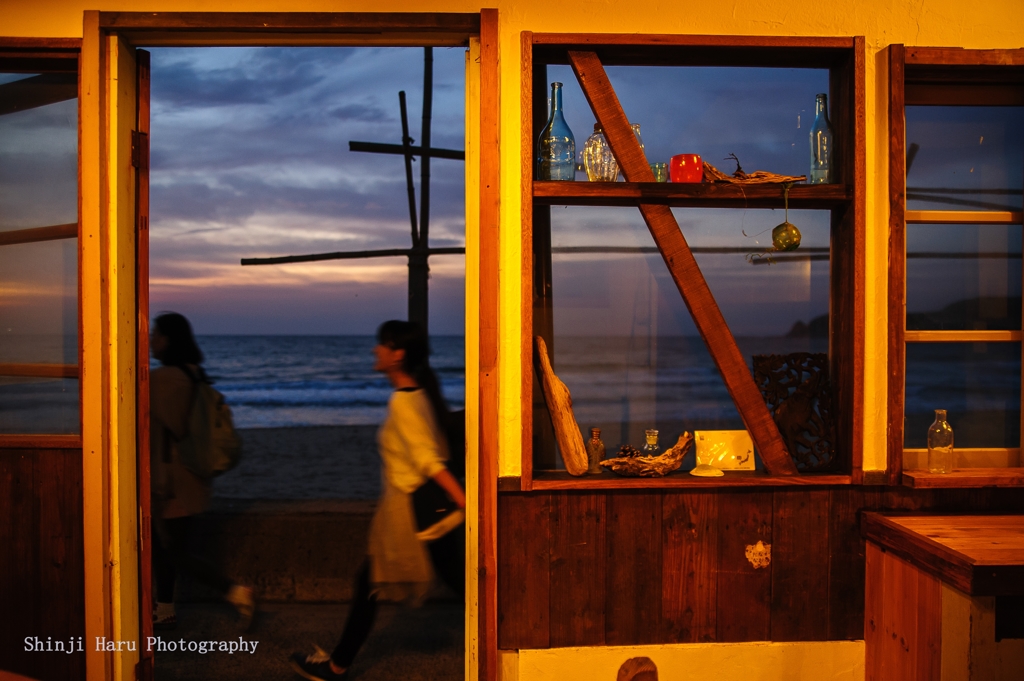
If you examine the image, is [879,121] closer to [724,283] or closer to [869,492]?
[724,283]

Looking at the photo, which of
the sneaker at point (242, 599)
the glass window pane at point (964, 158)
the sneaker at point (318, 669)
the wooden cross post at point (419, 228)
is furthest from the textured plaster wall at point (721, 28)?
the wooden cross post at point (419, 228)

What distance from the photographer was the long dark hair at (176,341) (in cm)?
A: 300

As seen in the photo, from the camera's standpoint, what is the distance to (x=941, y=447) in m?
2.34

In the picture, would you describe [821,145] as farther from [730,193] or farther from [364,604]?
[364,604]

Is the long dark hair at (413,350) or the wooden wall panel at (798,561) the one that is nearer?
the wooden wall panel at (798,561)

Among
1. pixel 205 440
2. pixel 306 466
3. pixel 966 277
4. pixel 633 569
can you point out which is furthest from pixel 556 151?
pixel 306 466

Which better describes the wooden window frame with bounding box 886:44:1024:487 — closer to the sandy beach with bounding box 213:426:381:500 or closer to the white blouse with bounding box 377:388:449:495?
the white blouse with bounding box 377:388:449:495

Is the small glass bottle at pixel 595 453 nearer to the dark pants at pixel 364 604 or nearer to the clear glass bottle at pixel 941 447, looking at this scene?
the dark pants at pixel 364 604

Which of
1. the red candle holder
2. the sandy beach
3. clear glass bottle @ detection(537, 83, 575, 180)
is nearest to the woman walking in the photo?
clear glass bottle @ detection(537, 83, 575, 180)

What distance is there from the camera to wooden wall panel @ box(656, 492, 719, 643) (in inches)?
90.0

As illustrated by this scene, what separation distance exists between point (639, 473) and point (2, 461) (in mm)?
2337

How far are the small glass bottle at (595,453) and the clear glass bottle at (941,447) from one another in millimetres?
1215

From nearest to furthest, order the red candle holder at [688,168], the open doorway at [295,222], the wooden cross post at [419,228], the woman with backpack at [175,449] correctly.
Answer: the red candle holder at [688,168] → the woman with backpack at [175,449] → the wooden cross post at [419,228] → the open doorway at [295,222]

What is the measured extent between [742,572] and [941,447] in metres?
0.88
